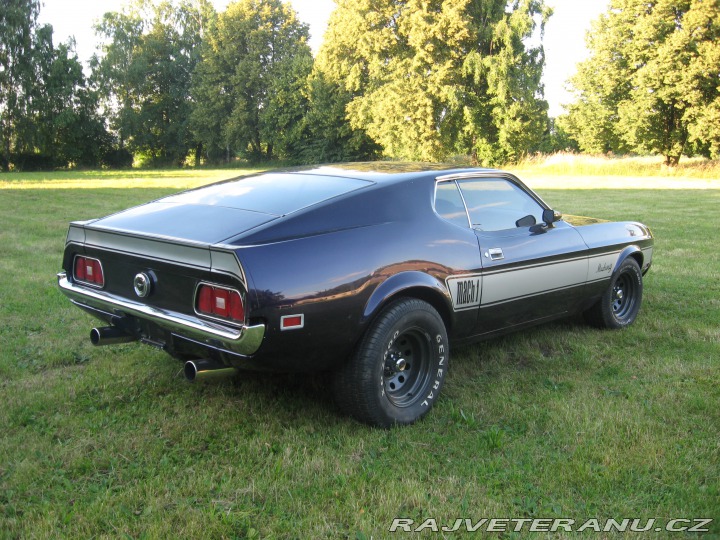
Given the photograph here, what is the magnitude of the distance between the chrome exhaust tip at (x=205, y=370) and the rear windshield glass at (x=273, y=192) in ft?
2.66

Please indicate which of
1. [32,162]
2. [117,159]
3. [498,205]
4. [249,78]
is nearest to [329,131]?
[249,78]

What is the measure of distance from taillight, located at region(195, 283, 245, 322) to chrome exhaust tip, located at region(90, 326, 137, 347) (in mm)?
639

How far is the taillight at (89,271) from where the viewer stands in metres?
3.43

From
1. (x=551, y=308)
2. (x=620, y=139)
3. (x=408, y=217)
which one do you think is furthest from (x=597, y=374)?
(x=620, y=139)

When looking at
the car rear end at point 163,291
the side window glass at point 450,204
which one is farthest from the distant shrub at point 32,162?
the side window glass at point 450,204

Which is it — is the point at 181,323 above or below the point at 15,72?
below

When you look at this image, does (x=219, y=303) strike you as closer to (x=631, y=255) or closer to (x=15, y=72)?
(x=631, y=255)

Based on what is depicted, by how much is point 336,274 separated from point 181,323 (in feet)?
2.51

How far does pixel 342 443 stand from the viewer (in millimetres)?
3020

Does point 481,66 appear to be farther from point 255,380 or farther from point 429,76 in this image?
point 255,380

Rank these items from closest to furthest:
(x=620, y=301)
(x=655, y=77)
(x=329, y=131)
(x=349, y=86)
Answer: (x=620, y=301) → (x=655, y=77) → (x=349, y=86) → (x=329, y=131)

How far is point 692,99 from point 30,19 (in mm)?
40033

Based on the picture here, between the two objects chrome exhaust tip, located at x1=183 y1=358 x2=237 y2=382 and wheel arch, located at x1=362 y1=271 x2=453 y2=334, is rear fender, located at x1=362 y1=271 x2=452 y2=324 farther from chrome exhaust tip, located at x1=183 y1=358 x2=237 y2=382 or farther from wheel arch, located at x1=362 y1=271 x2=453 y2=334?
chrome exhaust tip, located at x1=183 y1=358 x2=237 y2=382

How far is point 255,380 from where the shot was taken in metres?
3.74
